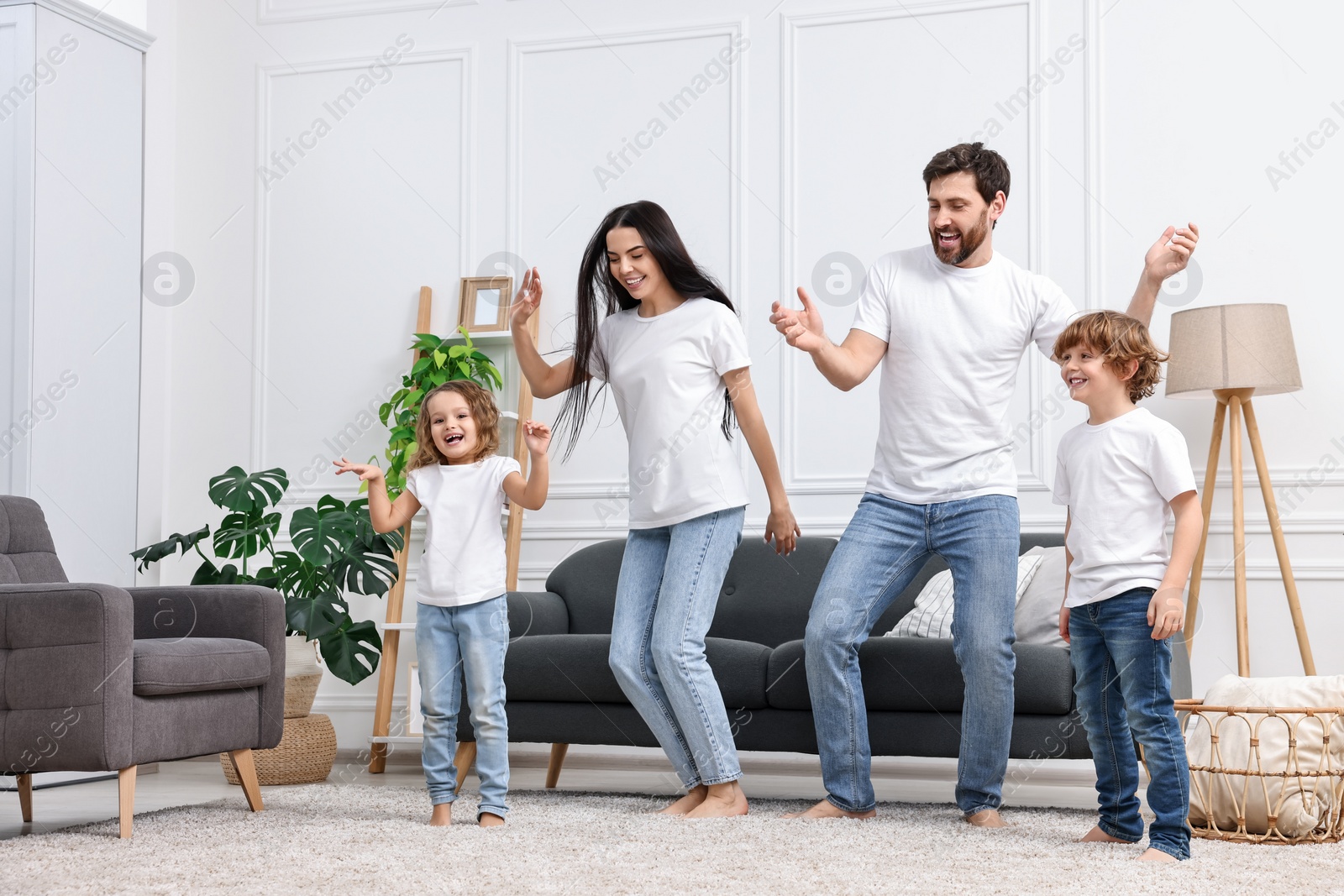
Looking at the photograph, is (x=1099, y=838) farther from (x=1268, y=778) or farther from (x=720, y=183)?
(x=720, y=183)

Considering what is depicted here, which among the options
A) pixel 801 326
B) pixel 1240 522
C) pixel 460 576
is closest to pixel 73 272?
pixel 460 576

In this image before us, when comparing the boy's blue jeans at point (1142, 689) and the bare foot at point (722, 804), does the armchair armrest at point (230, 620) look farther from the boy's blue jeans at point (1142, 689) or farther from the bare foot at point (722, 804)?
the boy's blue jeans at point (1142, 689)

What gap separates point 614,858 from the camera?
Answer: 85.6 inches

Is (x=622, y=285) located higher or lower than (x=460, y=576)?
higher

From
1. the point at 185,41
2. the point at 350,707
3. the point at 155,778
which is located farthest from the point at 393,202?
the point at 155,778

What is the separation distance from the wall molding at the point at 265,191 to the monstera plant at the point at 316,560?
594 mm

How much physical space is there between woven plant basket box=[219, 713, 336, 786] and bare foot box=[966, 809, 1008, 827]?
197cm

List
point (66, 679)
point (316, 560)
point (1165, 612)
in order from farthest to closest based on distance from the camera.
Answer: point (316, 560), point (66, 679), point (1165, 612)

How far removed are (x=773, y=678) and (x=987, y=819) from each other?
1.98 feet

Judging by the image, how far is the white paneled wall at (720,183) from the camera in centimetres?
387

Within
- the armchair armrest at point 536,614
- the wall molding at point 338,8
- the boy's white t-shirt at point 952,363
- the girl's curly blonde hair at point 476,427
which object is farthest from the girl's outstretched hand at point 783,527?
the wall molding at point 338,8

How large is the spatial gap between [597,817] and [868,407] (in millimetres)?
1870

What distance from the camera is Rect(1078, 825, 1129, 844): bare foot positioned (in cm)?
235

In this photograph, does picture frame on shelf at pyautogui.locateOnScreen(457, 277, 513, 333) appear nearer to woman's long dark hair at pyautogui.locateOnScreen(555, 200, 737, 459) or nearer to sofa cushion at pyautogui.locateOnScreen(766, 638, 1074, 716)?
woman's long dark hair at pyautogui.locateOnScreen(555, 200, 737, 459)
